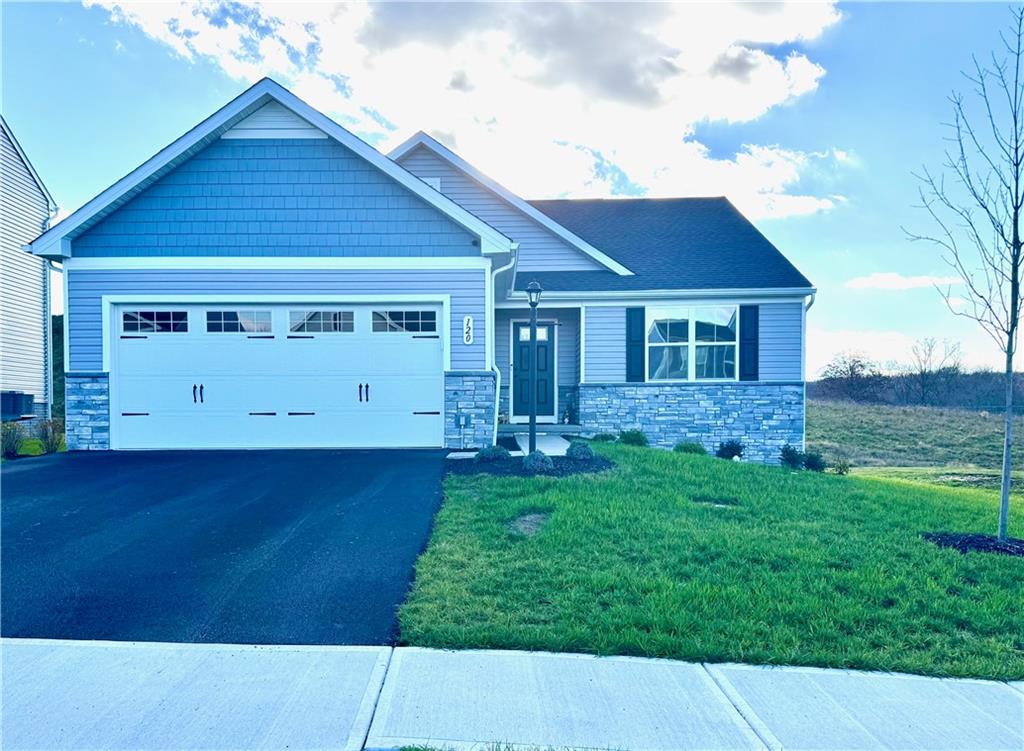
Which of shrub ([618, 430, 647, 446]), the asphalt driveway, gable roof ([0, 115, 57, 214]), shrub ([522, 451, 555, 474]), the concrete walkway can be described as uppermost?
gable roof ([0, 115, 57, 214])

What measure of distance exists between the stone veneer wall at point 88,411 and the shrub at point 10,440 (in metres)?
1.21

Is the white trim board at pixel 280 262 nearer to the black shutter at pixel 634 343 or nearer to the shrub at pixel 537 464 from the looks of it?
the shrub at pixel 537 464

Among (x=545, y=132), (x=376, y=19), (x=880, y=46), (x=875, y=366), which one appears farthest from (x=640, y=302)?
(x=875, y=366)

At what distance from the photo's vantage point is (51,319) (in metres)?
18.3

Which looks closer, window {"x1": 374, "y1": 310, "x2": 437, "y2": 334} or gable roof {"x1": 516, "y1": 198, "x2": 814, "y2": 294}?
window {"x1": 374, "y1": 310, "x2": 437, "y2": 334}

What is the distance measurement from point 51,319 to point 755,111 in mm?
20368

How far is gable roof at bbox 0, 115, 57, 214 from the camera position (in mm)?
16812

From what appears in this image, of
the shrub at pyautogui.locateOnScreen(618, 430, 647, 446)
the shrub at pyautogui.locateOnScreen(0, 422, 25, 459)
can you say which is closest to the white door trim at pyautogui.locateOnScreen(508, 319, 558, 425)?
the shrub at pyautogui.locateOnScreen(618, 430, 647, 446)

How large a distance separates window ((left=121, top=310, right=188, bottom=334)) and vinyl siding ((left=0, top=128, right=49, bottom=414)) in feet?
25.9

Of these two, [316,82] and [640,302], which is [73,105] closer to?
[316,82]

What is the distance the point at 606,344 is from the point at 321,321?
6507 mm

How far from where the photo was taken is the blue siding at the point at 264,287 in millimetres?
10469

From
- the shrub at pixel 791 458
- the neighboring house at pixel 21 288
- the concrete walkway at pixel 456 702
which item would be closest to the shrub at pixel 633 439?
the shrub at pixel 791 458

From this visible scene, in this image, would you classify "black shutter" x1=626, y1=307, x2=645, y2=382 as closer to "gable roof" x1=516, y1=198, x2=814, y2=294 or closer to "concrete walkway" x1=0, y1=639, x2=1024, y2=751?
"gable roof" x1=516, y1=198, x2=814, y2=294
